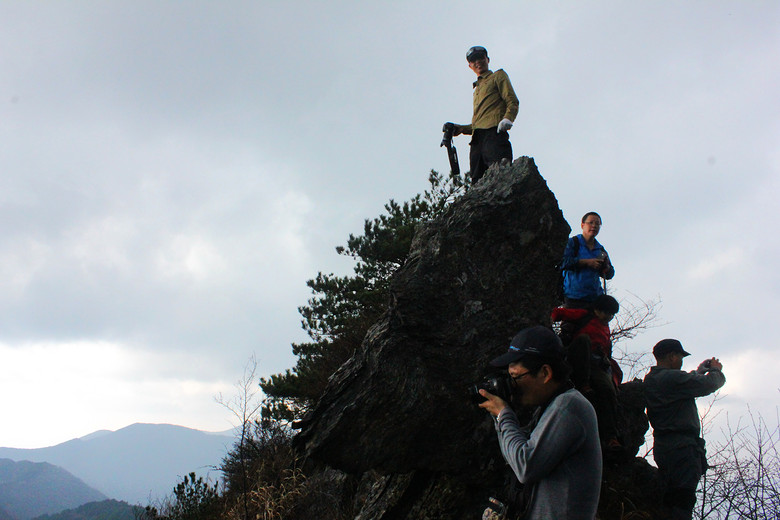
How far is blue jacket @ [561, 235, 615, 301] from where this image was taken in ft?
17.0

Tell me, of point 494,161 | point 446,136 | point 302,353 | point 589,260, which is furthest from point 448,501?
point 302,353

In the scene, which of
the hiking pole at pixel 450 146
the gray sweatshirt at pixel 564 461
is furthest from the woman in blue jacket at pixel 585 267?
the gray sweatshirt at pixel 564 461

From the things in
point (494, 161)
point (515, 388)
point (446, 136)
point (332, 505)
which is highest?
point (446, 136)

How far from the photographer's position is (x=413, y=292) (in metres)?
5.05

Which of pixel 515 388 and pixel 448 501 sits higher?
pixel 515 388

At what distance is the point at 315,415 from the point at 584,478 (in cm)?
345

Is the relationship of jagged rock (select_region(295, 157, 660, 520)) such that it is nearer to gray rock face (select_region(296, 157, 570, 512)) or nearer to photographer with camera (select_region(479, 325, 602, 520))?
gray rock face (select_region(296, 157, 570, 512))

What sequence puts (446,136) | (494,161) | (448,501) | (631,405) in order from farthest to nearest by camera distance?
1. (446,136)
2. (494,161)
3. (631,405)
4. (448,501)

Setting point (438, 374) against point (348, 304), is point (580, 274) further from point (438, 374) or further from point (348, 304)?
point (348, 304)

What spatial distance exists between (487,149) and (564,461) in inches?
218

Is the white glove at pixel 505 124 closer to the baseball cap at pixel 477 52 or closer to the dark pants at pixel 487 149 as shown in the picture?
the dark pants at pixel 487 149

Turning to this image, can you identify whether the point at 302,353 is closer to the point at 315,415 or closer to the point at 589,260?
the point at 315,415

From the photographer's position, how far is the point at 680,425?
4934 mm

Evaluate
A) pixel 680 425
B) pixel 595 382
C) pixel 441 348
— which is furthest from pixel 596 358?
pixel 441 348
